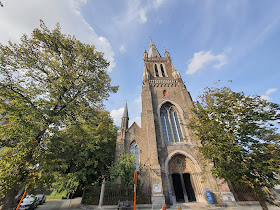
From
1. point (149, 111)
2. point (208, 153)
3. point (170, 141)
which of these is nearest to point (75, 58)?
point (149, 111)

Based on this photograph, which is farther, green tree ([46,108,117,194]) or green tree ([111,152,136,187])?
green tree ([111,152,136,187])

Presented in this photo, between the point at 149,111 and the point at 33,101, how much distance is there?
11.3 metres

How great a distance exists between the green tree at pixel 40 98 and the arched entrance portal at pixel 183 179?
10.7m

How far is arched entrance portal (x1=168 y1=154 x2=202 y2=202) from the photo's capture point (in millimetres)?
12258

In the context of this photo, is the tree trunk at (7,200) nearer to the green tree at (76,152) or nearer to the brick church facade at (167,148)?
the green tree at (76,152)

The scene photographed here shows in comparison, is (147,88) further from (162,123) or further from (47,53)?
(47,53)

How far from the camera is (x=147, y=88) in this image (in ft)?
58.6

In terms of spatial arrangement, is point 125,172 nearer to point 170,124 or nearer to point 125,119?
point 125,119

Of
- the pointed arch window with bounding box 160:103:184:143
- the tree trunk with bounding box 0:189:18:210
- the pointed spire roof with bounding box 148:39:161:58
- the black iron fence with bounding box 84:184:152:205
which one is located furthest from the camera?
the pointed spire roof with bounding box 148:39:161:58

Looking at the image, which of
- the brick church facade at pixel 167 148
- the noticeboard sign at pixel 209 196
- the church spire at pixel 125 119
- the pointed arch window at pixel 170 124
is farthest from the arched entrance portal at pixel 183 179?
the church spire at pixel 125 119

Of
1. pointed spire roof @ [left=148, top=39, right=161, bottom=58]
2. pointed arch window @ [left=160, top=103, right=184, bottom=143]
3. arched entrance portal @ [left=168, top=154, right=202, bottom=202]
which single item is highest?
pointed spire roof @ [left=148, top=39, right=161, bottom=58]

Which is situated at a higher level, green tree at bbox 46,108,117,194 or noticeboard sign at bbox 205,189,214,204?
green tree at bbox 46,108,117,194

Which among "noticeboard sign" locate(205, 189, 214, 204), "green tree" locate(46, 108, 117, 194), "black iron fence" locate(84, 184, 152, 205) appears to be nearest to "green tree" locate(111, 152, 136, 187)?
"black iron fence" locate(84, 184, 152, 205)

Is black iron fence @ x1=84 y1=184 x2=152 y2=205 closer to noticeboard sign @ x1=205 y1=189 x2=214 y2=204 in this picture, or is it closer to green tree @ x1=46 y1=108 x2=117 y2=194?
green tree @ x1=46 y1=108 x2=117 y2=194
